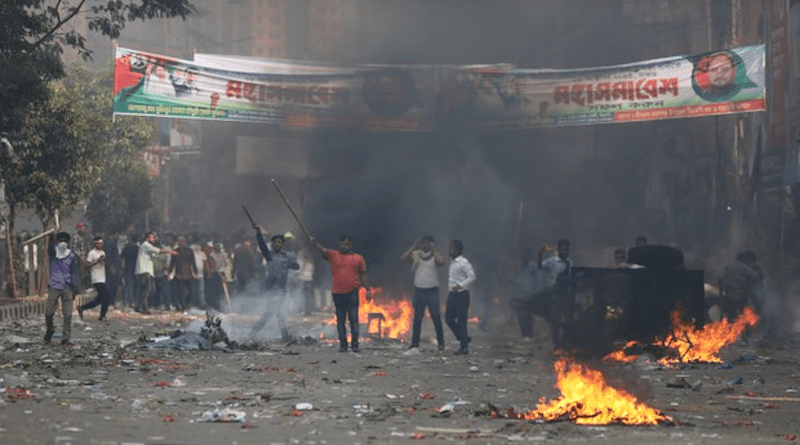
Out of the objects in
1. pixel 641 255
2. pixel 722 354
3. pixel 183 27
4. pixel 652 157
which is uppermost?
pixel 183 27

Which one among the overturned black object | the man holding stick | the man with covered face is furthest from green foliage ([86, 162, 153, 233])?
the overturned black object

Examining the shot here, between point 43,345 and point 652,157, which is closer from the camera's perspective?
point 43,345

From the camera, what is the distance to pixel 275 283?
19281mm

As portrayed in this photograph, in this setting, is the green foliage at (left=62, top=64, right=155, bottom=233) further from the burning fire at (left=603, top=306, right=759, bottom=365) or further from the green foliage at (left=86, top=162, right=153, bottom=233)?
the burning fire at (left=603, top=306, right=759, bottom=365)

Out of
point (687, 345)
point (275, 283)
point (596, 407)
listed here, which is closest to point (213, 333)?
point (275, 283)

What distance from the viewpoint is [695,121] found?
34156mm

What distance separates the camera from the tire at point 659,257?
16.7m

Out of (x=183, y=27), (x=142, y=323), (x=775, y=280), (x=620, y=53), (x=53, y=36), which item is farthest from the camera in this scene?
(x=183, y=27)

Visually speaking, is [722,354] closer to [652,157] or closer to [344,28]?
[652,157]

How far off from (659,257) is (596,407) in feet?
22.5

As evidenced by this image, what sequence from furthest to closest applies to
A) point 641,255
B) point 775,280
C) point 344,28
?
point 344,28 → point 775,280 → point 641,255

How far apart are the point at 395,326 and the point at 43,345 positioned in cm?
662

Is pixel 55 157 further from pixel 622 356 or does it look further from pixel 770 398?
pixel 770 398

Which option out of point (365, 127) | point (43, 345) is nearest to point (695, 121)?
point (365, 127)
